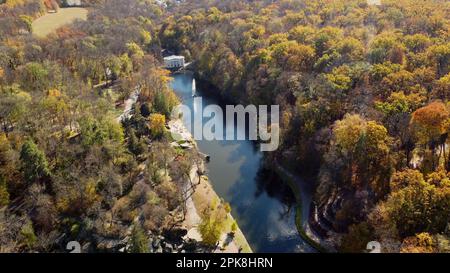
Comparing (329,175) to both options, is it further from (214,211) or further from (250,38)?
(250,38)

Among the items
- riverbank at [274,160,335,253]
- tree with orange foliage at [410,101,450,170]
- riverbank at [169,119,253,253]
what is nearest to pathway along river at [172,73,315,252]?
riverbank at [274,160,335,253]

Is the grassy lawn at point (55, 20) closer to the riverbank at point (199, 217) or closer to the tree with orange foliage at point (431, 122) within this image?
the riverbank at point (199, 217)

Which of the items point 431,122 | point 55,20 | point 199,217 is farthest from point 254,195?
point 55,20

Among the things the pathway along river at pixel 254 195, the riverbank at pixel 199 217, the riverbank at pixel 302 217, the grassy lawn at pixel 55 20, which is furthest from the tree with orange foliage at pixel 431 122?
the grassy lawn at pixel 55 20

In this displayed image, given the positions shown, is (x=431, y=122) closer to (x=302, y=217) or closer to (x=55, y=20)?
(x=302, y=217)

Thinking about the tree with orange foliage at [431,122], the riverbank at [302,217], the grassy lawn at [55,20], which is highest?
the grassy lawn at [55,20]
